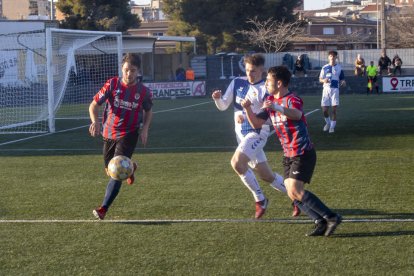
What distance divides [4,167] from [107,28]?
131ft

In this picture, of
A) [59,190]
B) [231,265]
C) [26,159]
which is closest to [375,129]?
[26,159]

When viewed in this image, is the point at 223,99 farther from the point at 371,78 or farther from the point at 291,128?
the point at 371,78

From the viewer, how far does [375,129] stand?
18141 mm

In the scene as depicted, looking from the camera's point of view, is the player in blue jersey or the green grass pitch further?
the player in blue jersey

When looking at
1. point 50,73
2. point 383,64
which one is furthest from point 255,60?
point 383,64

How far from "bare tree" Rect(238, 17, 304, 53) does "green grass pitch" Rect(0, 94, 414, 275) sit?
3881 centimetres

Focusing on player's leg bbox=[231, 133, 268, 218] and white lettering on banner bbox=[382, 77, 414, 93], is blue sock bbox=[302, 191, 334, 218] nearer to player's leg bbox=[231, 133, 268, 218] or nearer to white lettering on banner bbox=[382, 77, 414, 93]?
player's leg bbox=[231, 133, 268, 218]

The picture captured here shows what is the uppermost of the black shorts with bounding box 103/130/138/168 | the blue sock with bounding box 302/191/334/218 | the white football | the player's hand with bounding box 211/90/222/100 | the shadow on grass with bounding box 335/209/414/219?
the player's hand with bounding box 211/90/222/100

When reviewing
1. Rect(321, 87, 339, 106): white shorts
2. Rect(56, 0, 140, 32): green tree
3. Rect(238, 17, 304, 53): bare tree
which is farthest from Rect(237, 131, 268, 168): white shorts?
Rect(238, 17, 304, 53): bare tree

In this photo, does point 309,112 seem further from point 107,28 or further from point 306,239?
point 107,28

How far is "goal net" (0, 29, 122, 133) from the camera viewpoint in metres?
20.9

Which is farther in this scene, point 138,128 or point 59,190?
point 59,190

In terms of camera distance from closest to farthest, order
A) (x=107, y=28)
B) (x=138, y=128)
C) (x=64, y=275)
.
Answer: (x=64, y=275) < (x=138, y=128) < (x=107, y=28)

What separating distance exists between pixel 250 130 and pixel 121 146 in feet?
4.59
